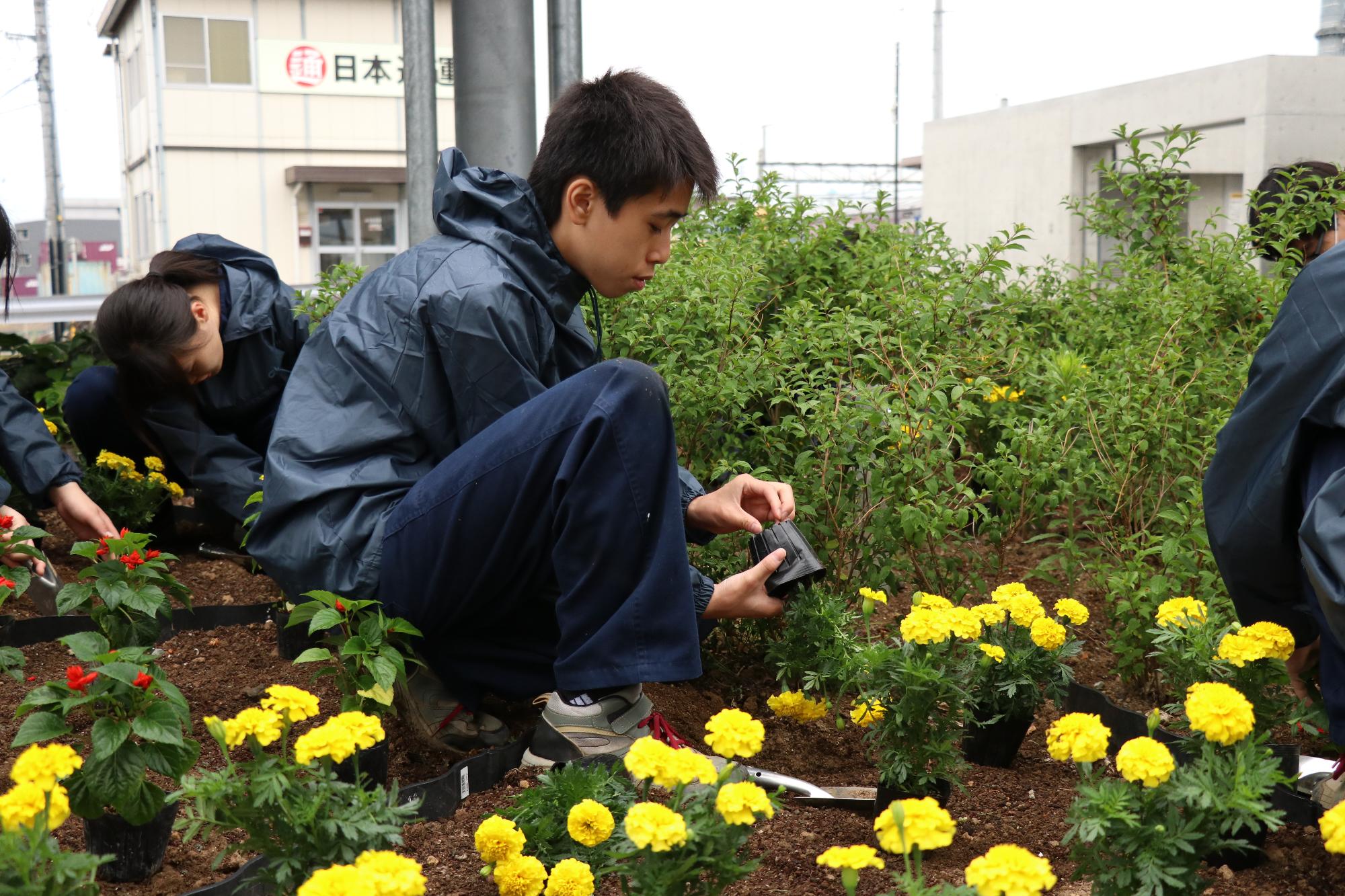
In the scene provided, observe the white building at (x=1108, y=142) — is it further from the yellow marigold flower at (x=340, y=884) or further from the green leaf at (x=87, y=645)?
the yellow marigold flower at (x=340, y=884)

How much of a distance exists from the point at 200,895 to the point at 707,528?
1.09 m

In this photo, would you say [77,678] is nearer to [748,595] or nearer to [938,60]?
[748,595]

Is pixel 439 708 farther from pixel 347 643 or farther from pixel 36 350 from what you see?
pixel 36 350

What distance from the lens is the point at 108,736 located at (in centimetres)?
152

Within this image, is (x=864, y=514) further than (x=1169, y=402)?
No

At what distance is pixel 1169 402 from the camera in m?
2.68

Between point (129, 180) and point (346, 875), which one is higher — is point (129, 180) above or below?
above

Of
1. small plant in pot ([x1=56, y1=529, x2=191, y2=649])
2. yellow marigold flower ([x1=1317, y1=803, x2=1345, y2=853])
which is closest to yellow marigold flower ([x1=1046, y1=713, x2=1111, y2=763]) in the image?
yellow marigold flower ([x1=1317, y1=803, x2=1345, y2=853])

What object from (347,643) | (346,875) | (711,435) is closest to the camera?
(346,875)

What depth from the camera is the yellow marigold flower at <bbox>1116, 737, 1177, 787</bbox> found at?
1.31 m

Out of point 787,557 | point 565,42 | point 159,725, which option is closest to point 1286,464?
point 787,557

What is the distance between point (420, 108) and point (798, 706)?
7.42ft

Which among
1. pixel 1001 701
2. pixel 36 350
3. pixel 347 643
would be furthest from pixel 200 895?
pixel 36 350

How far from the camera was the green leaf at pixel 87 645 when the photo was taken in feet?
5.40
